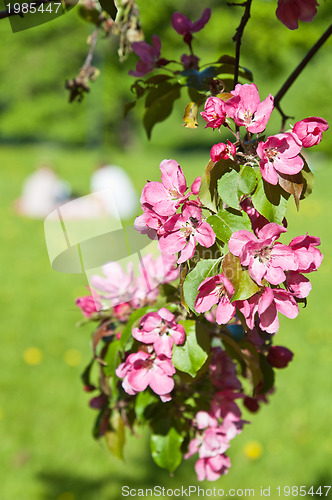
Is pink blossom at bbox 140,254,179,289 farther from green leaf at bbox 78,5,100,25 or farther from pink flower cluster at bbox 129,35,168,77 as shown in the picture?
green leaf at bbox 78,5,100,25

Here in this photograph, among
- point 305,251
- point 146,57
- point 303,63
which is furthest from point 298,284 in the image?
point 146,57

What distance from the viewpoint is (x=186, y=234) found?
86cm

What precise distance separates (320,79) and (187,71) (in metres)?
15.7

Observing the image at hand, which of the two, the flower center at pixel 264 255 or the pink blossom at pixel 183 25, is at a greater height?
the pink blossom at pixel 183 25

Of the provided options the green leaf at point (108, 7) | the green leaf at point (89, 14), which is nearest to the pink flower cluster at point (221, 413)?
the green leaf at point (108, 7)

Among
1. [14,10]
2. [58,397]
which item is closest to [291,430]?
A: [58,397]

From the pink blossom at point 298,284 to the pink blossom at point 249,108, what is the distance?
0.23 m

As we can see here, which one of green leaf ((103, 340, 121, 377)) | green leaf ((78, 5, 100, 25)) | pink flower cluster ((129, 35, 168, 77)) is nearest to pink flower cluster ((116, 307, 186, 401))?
green leaf ((103, 340, 121, 377))

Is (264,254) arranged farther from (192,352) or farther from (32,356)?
(32,356)

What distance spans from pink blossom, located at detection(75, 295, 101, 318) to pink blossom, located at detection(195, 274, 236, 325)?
1.62ft

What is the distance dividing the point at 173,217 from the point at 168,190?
0.17 feet

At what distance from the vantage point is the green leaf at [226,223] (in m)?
0.84

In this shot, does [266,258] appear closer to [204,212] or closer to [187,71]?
[204,212]

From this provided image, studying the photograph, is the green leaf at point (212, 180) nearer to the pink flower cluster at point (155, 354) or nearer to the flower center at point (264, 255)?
the flower center at point (264, 255)
